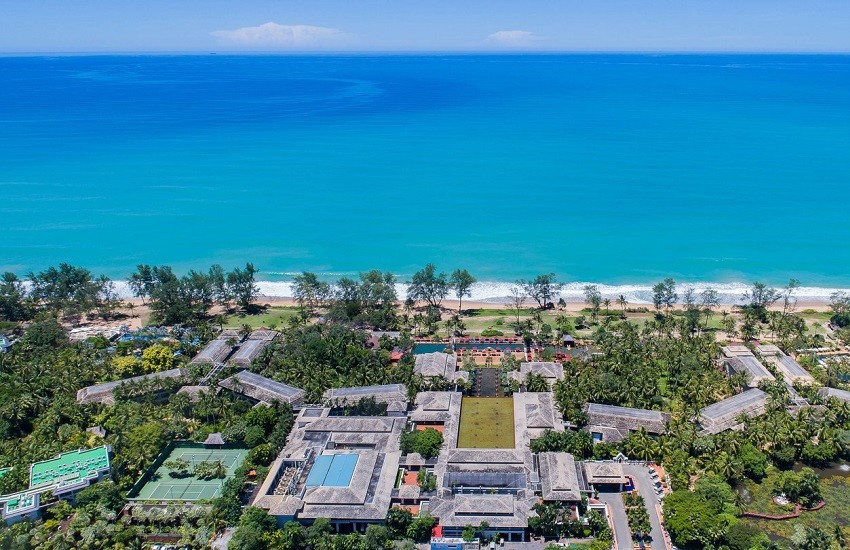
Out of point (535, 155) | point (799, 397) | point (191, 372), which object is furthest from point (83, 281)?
point (535, 155)

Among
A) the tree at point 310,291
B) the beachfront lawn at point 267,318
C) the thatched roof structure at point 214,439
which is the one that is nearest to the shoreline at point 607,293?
the beachfront lawn at point 267,318

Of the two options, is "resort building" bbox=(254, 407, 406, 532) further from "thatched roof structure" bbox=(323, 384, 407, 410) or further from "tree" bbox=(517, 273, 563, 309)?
"tree" bbox=(517, 273, 563, 309)

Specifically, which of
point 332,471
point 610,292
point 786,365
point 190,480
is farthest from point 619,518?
point 610,292

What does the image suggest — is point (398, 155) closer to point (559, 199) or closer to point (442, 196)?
point (442, 196)

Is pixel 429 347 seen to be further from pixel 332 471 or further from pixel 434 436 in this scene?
pixel 332 471

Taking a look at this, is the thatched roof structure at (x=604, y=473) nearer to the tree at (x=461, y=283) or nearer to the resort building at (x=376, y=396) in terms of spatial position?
the resort building at (x=376, y=396)
